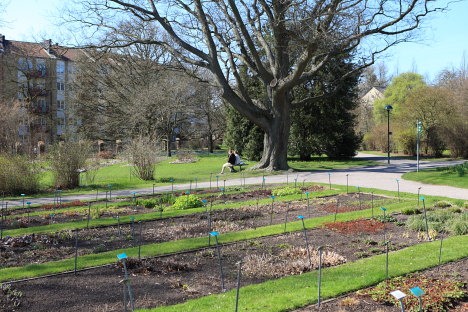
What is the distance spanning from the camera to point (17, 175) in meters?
14.8

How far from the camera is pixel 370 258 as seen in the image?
6.09 meters

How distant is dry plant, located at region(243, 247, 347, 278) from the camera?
224 inches

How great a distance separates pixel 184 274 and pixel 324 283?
1931mm

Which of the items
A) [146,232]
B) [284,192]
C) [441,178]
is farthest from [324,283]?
[441,178]

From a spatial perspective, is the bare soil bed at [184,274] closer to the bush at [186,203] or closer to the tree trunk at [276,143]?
the bush at [186,203]

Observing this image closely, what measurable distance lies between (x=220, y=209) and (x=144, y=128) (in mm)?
24933

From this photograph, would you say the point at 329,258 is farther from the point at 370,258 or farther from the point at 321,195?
the point at 321,195

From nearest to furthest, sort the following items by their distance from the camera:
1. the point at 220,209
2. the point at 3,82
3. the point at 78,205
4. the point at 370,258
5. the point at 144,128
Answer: the point at 370,258 → the point at 220,209 → the point at 78,205 → the point at 144,128 → the point at 3,82

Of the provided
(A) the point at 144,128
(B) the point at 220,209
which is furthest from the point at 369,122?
(B) the point at 220,209

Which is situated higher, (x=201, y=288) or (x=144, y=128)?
(x=144, y=128)

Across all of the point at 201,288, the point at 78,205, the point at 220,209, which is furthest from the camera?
the point at 78,205

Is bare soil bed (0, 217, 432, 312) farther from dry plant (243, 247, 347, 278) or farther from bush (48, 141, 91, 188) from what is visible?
bush (48, 141, 91, 188)

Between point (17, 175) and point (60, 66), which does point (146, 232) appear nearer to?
point (17, 175)

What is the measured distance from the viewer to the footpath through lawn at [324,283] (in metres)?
4.41
